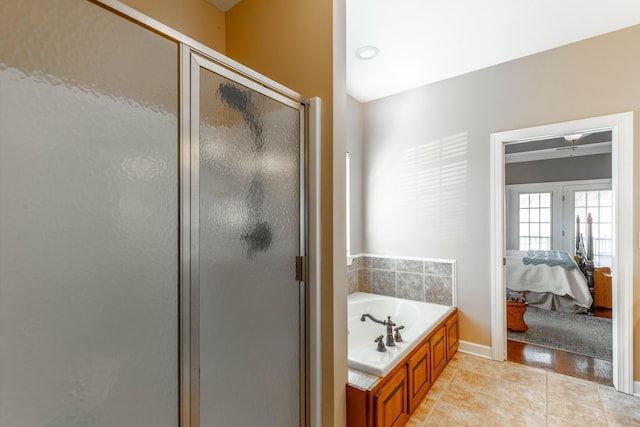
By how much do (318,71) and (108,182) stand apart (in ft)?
3.55

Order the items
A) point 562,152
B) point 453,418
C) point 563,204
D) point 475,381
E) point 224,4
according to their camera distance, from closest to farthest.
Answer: point 224,4
point 453,418
point 475,381
point 562,152
point 563,204

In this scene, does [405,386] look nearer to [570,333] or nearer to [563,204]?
[570,333]

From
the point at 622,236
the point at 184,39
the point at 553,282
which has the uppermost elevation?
the point at 184,39

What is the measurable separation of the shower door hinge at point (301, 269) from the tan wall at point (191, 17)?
1438 millimetres

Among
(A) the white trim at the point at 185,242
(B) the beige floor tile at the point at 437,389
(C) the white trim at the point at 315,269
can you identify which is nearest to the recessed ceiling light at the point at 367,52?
(C) the white trim at the point at 315,269

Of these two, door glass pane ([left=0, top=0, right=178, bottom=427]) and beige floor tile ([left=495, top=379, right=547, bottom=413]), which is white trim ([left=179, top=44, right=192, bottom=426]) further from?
beige floor tile ([left=495, top=379, right=547, bottom=413])

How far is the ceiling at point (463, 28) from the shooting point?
6.41ft

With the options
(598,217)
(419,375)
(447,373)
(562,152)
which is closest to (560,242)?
(598,217)

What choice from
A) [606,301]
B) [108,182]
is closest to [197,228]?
[108,182]

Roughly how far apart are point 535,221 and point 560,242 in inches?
21.8

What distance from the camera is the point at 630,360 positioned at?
215cm

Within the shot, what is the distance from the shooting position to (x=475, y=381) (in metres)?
2.36

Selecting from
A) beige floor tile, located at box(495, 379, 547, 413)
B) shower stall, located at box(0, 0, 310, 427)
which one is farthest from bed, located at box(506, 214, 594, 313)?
shower stall, located at box(0, 0, 310, 427)

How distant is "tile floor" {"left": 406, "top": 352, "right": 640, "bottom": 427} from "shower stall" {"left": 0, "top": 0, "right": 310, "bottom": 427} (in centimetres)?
131
